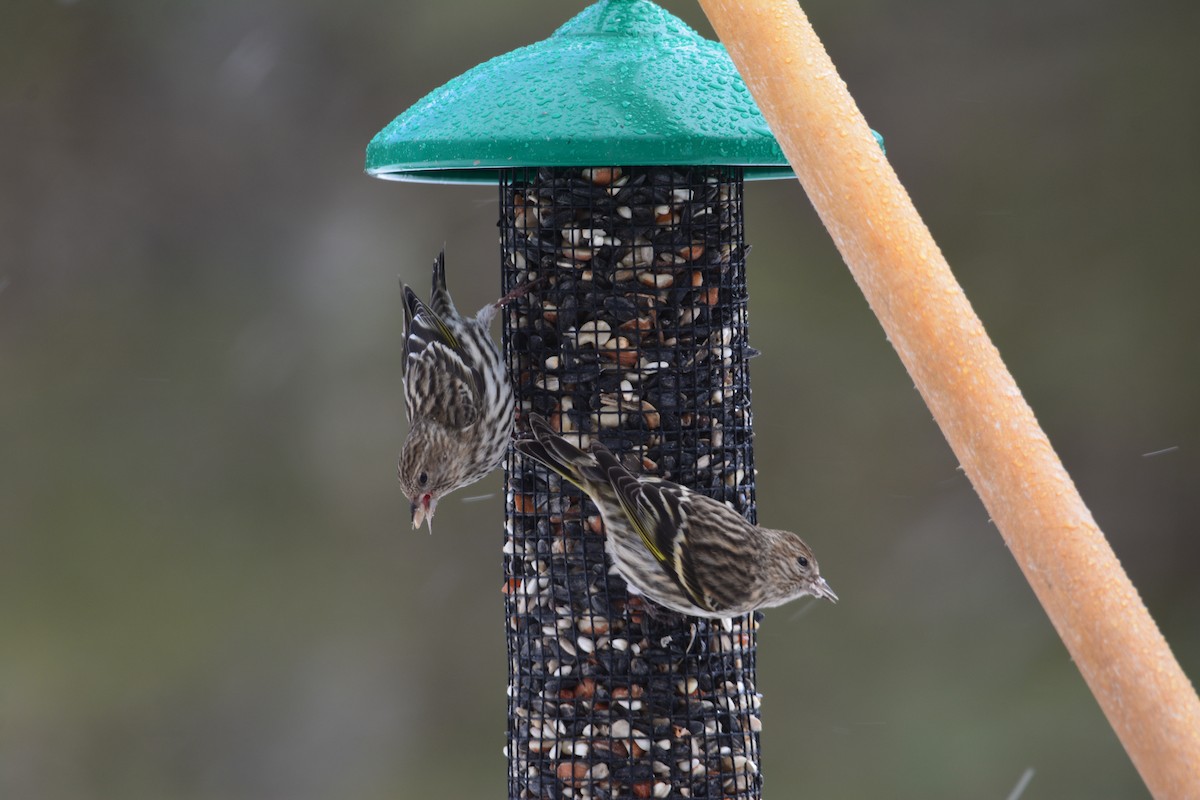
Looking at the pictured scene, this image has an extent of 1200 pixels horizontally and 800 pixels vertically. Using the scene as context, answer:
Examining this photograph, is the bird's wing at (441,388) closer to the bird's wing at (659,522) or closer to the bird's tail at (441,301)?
the bird's tail at (441,301)

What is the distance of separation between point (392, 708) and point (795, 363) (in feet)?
10.8

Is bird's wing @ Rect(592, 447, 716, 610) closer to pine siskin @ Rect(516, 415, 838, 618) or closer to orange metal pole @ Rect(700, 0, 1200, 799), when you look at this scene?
pine siskin @ Rect(516, 415, 838, 618)

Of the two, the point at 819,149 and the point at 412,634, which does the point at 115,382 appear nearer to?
the point at 412,634

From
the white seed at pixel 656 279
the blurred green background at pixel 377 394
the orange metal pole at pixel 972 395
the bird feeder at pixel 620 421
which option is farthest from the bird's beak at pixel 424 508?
the blurred green background at pixel 377 394

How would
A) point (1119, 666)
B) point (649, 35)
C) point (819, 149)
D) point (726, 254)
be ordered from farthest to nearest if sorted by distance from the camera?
point (726, 254) → point (649, 35) → point (819, 149) → point (1119, 666)

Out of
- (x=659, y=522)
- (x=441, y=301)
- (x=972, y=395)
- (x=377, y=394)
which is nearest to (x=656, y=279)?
(x=659, y=522)

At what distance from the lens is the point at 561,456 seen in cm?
440

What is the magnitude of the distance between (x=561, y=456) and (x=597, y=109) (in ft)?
3.23

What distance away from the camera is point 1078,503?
2926 millimetres

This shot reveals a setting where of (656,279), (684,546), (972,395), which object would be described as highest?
(972,395)

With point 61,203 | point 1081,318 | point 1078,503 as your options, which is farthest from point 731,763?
point 61,203

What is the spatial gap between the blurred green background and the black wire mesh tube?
514cm

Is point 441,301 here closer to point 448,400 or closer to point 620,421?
point 448,400

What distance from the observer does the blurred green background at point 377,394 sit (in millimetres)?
9844
